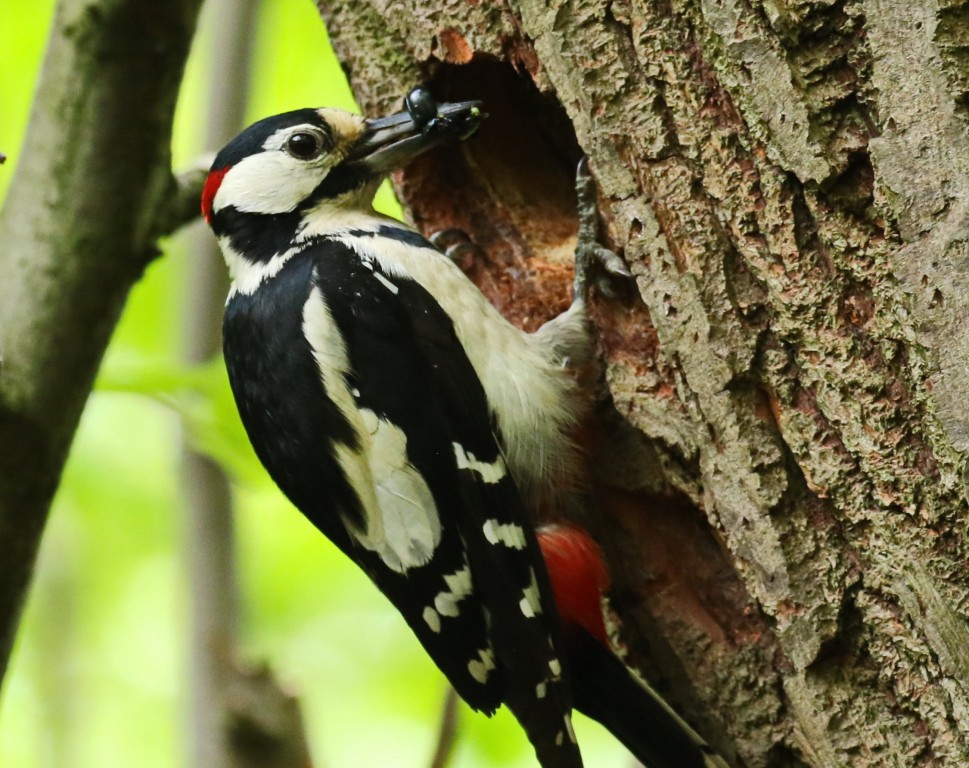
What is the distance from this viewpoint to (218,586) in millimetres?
2805

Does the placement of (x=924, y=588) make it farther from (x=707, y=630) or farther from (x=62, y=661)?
(x=62, y=661)

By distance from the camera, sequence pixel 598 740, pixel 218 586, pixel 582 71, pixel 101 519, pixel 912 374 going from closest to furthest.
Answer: pixel 912 374 < pixel 582 71 < pixel 218 586 < pixel 598 740 < pixel 101 519

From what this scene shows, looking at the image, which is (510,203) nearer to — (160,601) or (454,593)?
(454,593)

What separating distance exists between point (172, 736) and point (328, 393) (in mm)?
5534

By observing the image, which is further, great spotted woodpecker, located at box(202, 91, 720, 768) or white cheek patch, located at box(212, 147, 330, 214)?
white cheek patch, located at box(212, 147, 330, 214)

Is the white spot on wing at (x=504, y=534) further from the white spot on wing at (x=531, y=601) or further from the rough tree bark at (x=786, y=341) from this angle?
the rough tree bark at (x=786, y=341)

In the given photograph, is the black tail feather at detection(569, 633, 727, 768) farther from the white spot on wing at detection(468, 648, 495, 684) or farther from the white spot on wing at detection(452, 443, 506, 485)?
the white spot on wing at detection(452, 443, 506, 485)

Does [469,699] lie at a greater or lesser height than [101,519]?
lesser

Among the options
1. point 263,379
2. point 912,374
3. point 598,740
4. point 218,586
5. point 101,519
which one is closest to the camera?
point 912,374

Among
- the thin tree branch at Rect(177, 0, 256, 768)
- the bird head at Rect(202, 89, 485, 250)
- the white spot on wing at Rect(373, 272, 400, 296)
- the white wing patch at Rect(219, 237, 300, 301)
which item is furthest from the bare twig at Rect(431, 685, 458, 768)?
the bird head at Rect(202, 89, 485, 250)

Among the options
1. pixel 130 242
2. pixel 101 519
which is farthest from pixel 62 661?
pixel 130 242

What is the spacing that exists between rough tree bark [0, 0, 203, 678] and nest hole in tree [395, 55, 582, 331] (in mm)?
653

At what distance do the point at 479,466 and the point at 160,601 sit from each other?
225 inches

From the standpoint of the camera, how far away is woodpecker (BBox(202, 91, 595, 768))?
2295 millimetres
